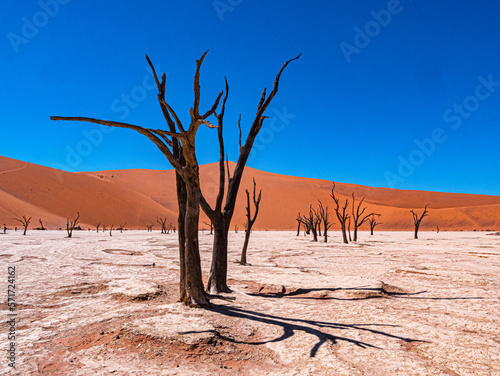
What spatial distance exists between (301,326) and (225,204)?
3.08 meters

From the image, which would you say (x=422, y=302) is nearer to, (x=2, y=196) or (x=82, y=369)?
(x=82, y=369)

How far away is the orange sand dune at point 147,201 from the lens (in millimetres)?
51469

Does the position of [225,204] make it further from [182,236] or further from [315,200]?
[315,200]

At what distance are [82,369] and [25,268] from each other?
706 cm

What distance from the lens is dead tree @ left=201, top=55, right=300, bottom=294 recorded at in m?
5.90

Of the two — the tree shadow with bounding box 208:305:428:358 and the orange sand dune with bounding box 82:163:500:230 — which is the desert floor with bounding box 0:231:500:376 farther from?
the orange sand dune with bounding box 82:163:500:230

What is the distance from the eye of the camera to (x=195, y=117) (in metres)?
4.38

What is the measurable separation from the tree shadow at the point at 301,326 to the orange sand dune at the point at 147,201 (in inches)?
1806

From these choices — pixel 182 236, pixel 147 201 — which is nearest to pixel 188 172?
pixel 182 236

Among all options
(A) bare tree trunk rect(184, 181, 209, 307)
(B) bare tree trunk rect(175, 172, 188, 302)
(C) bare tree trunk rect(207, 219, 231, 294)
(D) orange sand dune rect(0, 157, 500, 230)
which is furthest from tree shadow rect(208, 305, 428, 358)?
(D) orange sand dune rect(0, 157, 500, 230)

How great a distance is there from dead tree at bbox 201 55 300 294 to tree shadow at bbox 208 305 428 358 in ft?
3.76

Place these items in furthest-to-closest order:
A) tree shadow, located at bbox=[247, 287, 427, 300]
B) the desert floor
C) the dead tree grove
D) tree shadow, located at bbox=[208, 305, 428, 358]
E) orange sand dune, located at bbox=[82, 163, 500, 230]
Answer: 1. orange sand dune, located at bbox=[82, 163, 500, 230]
2. tree shadow, located at bbox=[247, 287, 427, 300]
3. the dead tree grove
4. tree shadow, located at bbox=[208, 305, 428, 358]
5. the desert floor

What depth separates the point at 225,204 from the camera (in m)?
6.57

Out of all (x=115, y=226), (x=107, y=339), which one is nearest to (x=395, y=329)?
(x=107, y=339)
